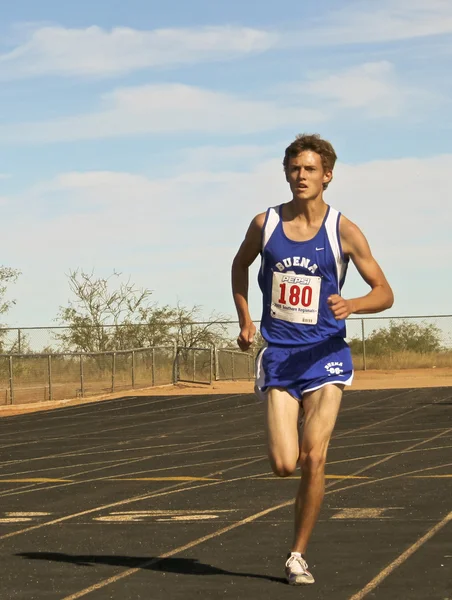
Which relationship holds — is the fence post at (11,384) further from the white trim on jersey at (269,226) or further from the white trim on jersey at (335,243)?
the white trim on jersey at (335,243)

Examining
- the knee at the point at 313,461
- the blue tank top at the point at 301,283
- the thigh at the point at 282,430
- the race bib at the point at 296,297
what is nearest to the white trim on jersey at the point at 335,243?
the blue tank top at the point at 301,283

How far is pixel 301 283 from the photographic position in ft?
22.1

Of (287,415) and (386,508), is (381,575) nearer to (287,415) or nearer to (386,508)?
(287,415)

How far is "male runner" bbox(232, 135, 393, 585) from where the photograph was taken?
Result: 6715 millimetres

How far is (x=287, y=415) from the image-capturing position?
22.2 ft

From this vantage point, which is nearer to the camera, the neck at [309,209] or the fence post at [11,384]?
the neck at [309,209]

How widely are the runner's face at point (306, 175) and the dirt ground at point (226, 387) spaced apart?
24.8m

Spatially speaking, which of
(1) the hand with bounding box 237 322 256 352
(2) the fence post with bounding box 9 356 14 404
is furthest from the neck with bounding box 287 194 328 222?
(2) the fence post with bounding box 9 356 14 404

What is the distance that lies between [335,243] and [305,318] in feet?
1.44

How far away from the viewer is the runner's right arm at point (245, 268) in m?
6.88

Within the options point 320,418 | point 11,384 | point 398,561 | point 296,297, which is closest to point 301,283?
point 296,297

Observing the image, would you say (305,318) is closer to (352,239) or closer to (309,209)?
(352,239)

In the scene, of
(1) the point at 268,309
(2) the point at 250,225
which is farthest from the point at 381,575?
(2) the point at 250,225

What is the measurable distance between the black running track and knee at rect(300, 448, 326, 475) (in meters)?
0.59
